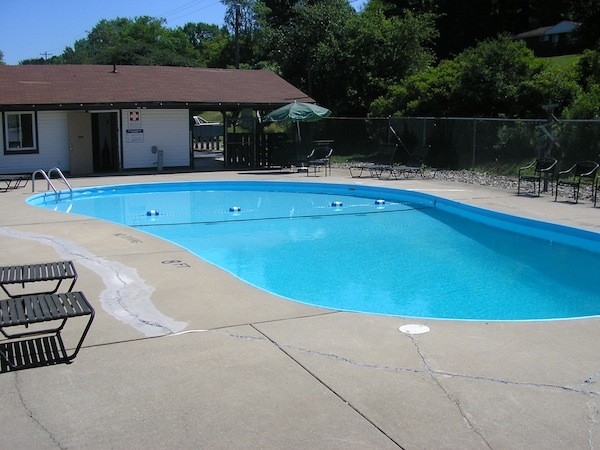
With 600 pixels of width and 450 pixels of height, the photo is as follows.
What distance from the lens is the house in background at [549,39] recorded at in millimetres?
52375

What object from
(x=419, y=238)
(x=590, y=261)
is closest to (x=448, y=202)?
(x=419, y=238)

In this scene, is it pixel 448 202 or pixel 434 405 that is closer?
pixel 434 405

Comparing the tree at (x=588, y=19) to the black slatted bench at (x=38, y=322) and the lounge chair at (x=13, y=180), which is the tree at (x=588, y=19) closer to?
the lounge chair at (x=13, y=180)

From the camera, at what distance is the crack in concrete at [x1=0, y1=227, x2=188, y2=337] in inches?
257

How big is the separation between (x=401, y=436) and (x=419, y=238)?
A: 10.1 m

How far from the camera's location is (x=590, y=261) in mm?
12039

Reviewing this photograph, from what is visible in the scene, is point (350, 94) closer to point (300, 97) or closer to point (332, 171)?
point (300, 97)

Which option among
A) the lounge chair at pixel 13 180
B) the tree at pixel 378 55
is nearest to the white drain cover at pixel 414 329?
the lounge chair at pixel 13 180

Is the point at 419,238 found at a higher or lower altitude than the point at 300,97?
lower

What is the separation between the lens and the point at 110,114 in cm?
2391

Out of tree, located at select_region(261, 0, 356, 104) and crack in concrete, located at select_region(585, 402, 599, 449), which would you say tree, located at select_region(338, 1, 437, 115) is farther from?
crack in concrete, located at select_region(585, 402, 599, 449)

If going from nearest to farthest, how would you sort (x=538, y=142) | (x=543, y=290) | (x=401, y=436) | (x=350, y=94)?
(x=401, y=436)
(x=543, y=290)
(x=538, y=142)
(x=350, y=94)

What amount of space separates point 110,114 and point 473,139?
12664 mm

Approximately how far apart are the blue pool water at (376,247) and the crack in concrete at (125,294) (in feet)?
7.45
